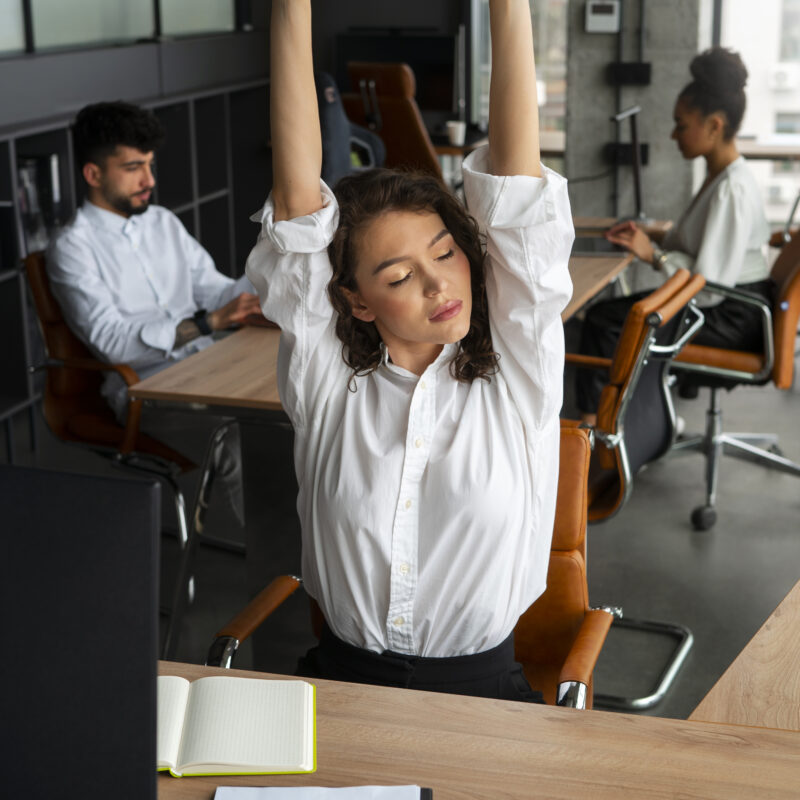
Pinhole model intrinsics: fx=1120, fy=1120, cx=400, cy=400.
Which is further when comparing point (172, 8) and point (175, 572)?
point (172, 8)

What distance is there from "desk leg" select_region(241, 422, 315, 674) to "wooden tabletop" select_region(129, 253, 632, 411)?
11 centimetres

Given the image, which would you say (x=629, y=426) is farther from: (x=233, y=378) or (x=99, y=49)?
(x=99, y=49)

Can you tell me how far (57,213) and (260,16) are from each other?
10.3ft

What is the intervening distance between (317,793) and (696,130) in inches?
125

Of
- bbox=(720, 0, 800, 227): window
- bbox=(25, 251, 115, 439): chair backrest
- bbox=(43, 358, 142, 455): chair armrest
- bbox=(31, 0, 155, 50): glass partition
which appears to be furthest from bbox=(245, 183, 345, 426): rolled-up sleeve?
bbox=(720, 0, 800, 227): window

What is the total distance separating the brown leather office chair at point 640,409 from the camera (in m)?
2.48

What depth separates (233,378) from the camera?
255cm

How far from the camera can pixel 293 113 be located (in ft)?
4.74

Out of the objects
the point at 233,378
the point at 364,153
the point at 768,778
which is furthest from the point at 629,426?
the point at 364,153

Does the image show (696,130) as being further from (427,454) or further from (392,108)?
(392,108)

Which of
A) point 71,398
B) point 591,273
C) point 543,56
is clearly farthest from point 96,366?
point 543,56

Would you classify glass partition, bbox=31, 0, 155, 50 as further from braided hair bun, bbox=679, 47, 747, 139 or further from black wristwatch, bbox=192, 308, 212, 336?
braided hair bun, bbox=679, 47, 747, 139

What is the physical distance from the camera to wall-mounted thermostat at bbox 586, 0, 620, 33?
17.9 feet

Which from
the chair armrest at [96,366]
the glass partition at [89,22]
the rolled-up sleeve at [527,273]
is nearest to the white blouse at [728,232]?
the chair armrest at [96,366]
